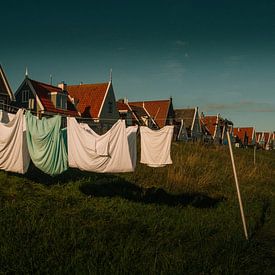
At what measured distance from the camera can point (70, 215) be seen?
806 cm

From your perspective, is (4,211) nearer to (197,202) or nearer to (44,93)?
(197,202)

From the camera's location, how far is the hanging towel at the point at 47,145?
25.0 feet

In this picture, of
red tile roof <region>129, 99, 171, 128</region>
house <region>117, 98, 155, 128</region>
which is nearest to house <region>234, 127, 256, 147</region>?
red tile roof <region>129, 99, 171, 128</region>

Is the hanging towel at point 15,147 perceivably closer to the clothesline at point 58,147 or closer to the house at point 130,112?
the clothesline at point 58,147

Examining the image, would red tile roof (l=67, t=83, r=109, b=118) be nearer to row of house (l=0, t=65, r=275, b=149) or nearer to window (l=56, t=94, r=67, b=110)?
row of house (l=0, t=65, r=275, b=149)

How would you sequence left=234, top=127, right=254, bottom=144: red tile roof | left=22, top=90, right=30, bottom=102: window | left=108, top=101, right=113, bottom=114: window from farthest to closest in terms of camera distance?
left=234, top=127, right=254, bottom=144: red tile roof, left=108, top=101, right=113, bottom=114: window, left=22, top=90, right=30, bottom=102: window

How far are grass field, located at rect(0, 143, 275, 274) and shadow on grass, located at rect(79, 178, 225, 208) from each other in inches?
1.3

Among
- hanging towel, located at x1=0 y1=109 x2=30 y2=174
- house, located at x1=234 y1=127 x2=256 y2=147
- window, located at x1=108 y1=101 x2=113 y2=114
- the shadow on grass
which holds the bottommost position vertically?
house, located at x1=234 y1=127 x2=256 y2=147

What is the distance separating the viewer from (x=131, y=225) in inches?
298

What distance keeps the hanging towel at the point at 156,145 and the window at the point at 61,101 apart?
75.0 ft

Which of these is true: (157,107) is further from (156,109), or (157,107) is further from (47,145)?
(47,145)

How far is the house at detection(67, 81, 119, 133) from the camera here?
34.0m

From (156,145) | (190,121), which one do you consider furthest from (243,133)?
(156,145)

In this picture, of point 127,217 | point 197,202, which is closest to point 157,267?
point 127,217
